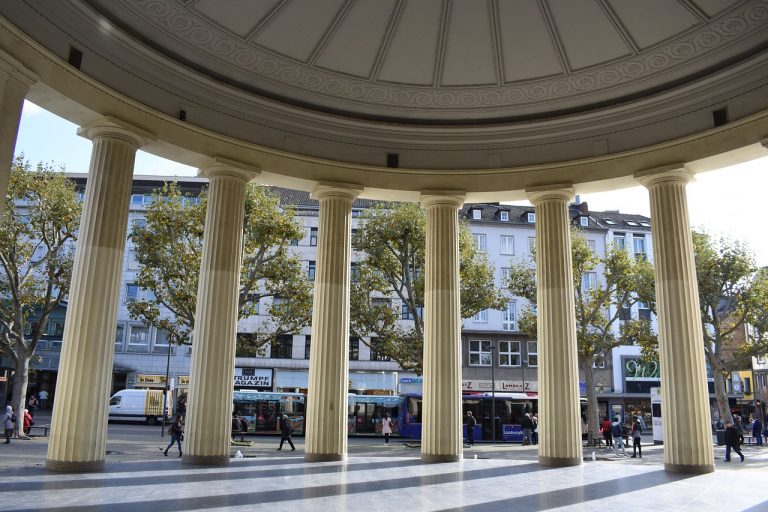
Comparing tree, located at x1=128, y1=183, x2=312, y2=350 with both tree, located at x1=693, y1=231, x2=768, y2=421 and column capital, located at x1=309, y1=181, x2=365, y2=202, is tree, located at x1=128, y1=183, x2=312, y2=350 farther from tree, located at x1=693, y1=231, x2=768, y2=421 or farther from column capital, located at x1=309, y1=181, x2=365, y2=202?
tree, located at x1=693, y1=231, x2=768, y2=421

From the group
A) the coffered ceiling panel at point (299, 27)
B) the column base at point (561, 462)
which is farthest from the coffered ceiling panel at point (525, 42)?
the column base at point (561, 462)

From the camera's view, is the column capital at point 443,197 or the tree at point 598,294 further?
the tree at point 598,294

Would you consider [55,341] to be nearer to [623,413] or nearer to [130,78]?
[130,78]

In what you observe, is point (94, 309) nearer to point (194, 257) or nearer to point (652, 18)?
point (194, 257)

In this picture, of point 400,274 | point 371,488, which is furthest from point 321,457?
point 400,274

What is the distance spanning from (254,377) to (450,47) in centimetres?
4268

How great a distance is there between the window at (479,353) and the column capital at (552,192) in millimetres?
38791

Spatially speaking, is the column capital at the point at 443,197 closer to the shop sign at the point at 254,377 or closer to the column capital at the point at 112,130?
the column capital at the point at 112,130

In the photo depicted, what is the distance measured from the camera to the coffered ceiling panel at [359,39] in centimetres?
1608

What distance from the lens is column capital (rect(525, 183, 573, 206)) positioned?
715 inches

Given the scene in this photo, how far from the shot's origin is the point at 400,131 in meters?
19.2

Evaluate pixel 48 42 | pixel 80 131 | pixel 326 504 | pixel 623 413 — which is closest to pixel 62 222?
pixel 80 131

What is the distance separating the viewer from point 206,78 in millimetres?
16438

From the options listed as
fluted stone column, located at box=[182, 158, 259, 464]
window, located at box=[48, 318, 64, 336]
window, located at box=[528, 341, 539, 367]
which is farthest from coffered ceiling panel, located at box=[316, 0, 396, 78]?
window, located at box=[48, 318, 64, 336]
